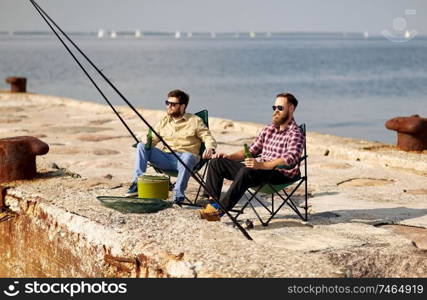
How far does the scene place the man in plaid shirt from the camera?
641cm

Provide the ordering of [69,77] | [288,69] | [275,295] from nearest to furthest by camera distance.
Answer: [275,295] < [69,77] < [288,69]

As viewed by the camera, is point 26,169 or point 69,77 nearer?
point 26,169

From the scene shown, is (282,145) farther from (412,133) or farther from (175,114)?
(412,133)

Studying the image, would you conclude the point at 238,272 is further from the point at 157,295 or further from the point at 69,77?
the point at 69,77

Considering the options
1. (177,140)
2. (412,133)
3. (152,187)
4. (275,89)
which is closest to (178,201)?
(152,187)

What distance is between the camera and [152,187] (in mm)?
6926

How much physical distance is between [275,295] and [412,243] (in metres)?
1.63

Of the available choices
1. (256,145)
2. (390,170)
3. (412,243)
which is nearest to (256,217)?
(256,145)

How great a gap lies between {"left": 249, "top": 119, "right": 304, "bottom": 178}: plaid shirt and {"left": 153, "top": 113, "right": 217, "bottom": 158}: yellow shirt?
0.49 m

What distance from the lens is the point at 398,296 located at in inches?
196

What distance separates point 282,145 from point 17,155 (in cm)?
252

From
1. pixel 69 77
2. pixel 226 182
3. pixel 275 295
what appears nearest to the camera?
pixel 275 295

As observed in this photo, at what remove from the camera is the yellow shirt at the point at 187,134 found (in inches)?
285

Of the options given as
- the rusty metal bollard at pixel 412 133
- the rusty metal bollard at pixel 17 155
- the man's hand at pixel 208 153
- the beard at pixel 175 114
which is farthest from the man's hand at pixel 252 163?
the rusty metal bollard at pixel 412 133
